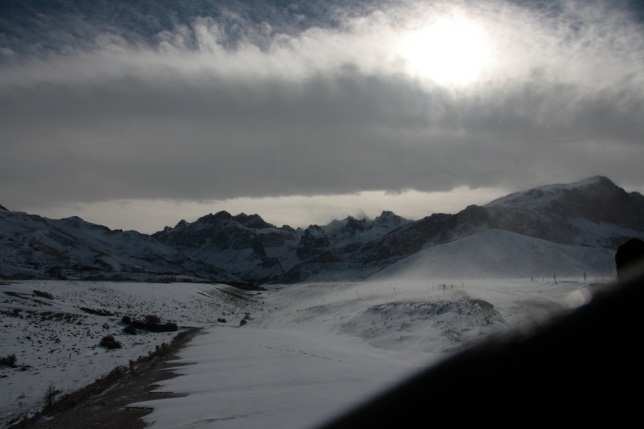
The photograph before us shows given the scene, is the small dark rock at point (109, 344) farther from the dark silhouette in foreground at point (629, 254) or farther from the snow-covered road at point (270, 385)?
the dark silhouette in foreground at point (629, 254)

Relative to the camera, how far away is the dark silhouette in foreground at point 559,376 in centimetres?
328

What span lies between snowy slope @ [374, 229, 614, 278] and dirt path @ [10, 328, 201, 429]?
285 feet

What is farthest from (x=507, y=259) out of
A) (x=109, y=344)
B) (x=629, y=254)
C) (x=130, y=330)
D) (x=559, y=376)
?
(x=559, y=376)

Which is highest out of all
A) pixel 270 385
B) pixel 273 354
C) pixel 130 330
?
pixel 270 385

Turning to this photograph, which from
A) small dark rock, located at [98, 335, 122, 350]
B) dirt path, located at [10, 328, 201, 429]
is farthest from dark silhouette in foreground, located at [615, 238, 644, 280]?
small dark rock, located at [98, 335, 122, 350]

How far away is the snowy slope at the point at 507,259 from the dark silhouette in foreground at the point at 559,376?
321 ft

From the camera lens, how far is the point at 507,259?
109 m

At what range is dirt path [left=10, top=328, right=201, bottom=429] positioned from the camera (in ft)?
38.1

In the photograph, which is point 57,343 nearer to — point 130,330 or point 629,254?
point 130,330

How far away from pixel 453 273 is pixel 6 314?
8680cm

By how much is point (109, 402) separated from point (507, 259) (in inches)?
4158

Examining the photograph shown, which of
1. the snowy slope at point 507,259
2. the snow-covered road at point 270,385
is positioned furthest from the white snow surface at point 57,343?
the snowy slope at point 507,259

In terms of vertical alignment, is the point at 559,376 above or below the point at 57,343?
above

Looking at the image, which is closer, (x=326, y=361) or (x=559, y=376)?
(x=559, y=376)
